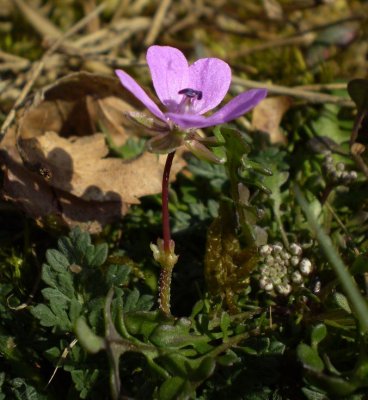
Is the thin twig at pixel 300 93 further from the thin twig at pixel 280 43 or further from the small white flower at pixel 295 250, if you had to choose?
the small white flower at pixel 295 250

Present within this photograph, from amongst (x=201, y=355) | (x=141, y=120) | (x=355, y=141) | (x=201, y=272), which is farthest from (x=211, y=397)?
(x=355, y=141)

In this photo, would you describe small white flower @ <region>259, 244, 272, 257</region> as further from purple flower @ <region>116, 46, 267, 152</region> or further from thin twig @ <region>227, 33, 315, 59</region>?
thin twig @ <region>227, 33, 315, 59</region>

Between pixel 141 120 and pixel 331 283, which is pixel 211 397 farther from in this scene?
pixel 141 120

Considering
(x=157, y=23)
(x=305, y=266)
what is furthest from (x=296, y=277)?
(x=157, y=23)

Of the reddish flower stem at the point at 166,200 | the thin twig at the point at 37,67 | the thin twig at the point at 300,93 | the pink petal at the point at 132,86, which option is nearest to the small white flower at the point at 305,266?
the reddish flower stem at the point at 166,200

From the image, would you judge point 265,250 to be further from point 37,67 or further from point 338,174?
point 37,67

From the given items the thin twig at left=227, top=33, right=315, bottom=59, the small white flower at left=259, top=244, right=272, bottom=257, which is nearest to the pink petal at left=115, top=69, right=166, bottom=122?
the small white flower at left=259, top=244, right=272, bottom=257
